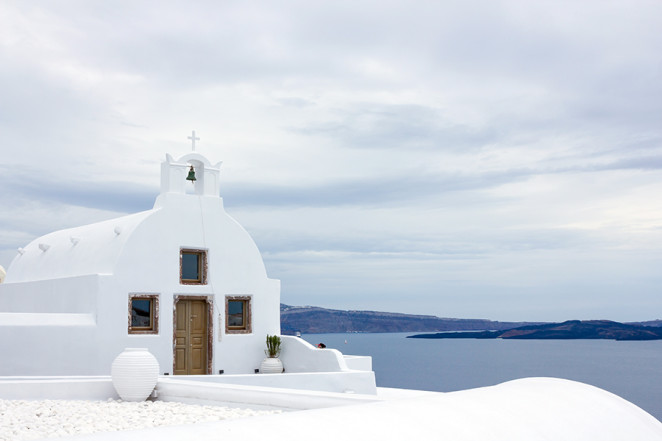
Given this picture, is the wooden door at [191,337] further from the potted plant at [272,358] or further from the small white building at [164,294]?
the potted plant at [272,358]

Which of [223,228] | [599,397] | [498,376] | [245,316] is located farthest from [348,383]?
[498,376]

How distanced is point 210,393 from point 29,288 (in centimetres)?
1202

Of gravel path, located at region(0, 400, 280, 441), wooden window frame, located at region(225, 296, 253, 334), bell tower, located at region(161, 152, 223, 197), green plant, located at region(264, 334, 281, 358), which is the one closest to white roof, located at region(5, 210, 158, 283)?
bell tower, located at region(161, 152, 223, 197)

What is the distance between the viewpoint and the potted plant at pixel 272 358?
19641mm

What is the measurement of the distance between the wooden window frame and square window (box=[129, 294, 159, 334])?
2015mm

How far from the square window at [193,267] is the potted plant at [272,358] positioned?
8.18 feet

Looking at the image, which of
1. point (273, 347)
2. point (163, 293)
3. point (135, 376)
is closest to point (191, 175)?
point (163, 293)

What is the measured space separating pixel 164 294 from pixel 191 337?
4.64ft

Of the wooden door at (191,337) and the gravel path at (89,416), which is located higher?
the wooden door at (191,337)

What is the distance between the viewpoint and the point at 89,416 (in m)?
10.4

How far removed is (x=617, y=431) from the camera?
6.47 m

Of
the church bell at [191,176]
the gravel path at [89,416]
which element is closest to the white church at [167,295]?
the church bell at [191,176]

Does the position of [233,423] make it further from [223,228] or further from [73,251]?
[73,251]

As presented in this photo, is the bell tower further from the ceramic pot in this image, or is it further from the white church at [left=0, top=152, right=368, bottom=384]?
the ceramic pot
